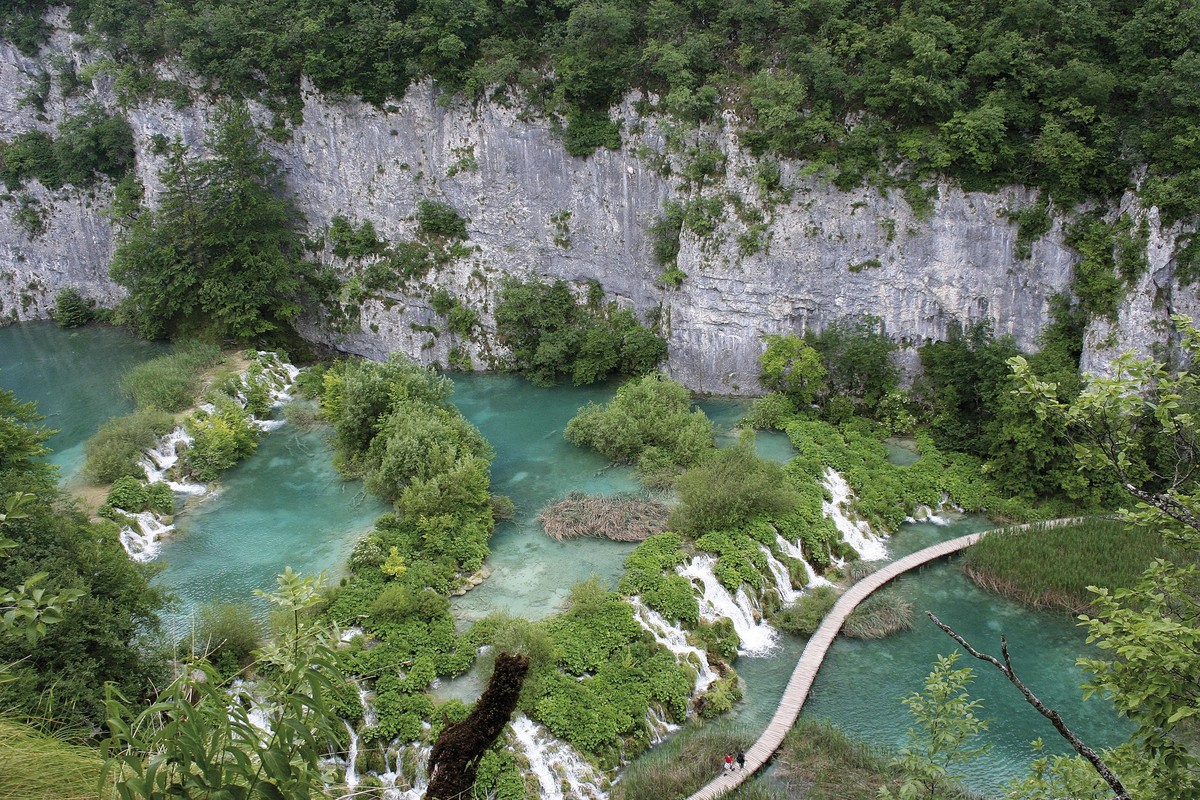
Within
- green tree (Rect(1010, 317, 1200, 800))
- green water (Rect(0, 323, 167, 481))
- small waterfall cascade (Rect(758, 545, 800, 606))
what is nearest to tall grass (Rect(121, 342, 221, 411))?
green water (Rect(0, 323, 167, 481))

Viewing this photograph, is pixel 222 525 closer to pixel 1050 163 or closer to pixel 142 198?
pixel 142 198

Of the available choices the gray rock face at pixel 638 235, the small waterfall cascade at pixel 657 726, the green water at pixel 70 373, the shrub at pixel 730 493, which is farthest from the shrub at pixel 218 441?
the small waterfall cascade at pixel 657 726

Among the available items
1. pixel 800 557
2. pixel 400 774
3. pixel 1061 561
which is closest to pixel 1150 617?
pixel 400 774

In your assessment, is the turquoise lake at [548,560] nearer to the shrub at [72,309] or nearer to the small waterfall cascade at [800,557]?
the small waterfall cascade at [800,557]

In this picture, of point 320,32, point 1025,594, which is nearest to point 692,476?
point 1025,594

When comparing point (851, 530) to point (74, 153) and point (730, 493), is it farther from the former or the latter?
point (74, 153)
